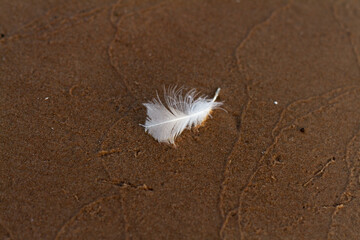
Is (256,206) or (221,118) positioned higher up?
(221,118)

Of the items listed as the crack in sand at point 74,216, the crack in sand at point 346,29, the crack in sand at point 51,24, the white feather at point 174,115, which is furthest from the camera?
the crack in sand at point 346,29

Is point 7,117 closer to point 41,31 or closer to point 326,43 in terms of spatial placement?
point 41,31

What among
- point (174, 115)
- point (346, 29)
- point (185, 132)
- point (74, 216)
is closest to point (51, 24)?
point (174, 115)

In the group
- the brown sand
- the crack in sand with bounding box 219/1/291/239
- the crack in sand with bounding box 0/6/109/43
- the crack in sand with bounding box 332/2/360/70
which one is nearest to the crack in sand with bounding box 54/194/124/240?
the brown sand

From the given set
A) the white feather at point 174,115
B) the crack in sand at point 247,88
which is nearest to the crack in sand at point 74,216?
the white feather at point 174,115

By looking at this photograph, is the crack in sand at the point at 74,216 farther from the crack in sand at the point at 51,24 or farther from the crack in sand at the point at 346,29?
the crack in sand at the point at 346,29

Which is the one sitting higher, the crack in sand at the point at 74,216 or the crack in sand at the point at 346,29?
the crack in sand at the point at 346,29

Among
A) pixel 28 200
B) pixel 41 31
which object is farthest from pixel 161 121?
pixel 41 31
